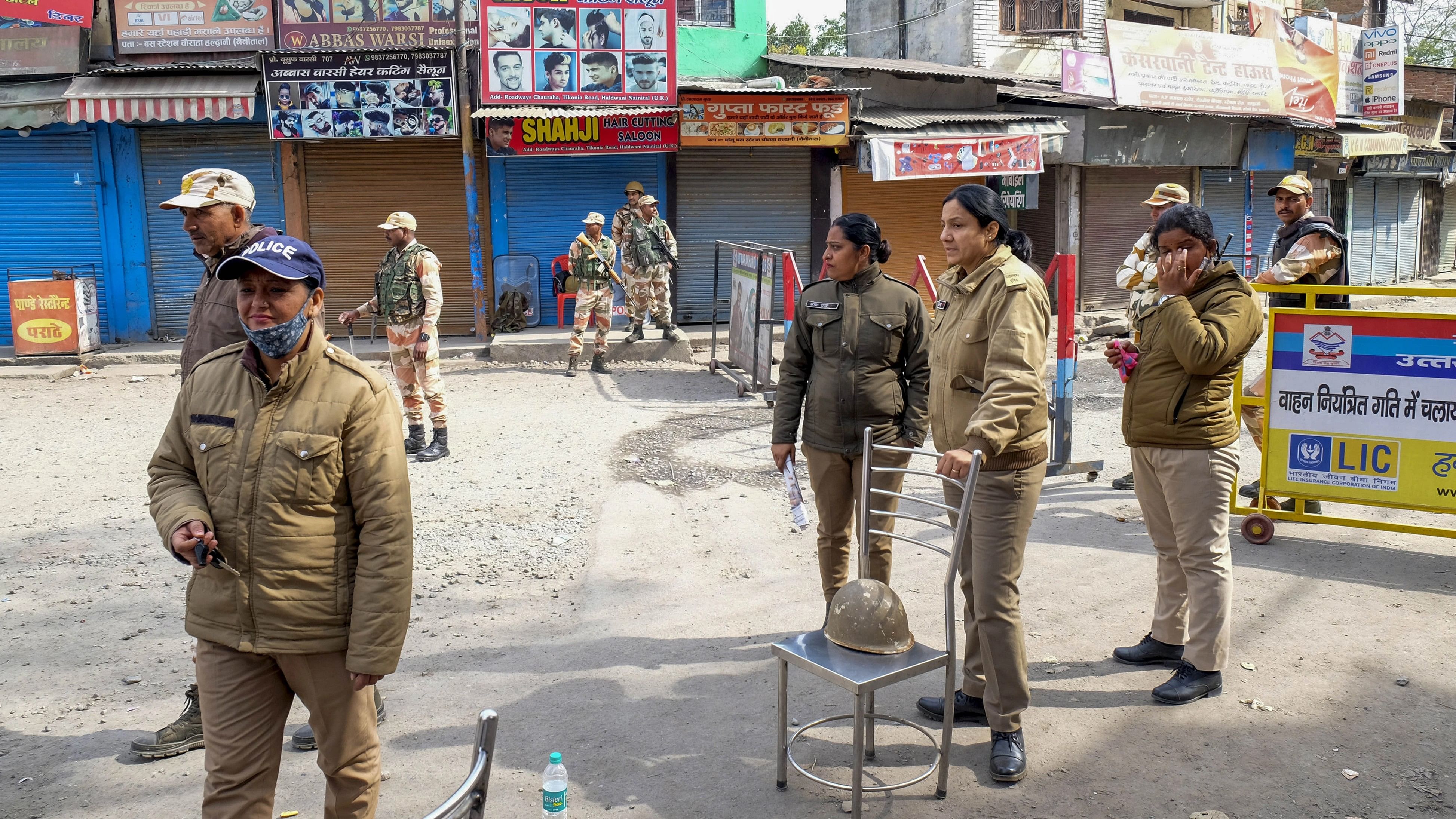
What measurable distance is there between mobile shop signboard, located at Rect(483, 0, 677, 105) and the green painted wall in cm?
316

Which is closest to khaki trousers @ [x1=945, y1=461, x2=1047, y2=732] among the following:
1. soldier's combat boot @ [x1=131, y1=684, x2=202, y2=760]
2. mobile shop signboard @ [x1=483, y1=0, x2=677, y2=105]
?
soldier's combat boot @ [x1=131, y1=684, x2=202, y2=760]

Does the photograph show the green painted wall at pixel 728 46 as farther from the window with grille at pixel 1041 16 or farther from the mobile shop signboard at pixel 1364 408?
the mobile shop signboard at pixel 1364 408

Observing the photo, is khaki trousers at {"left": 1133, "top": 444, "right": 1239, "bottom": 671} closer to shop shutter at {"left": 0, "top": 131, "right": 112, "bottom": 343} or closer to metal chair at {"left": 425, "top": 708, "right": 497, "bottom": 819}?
metal chair at {"left": 425, "top": 708, "right": 497, "bottom": 819}

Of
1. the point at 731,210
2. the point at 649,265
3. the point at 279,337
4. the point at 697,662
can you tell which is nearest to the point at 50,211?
the point at 649,265

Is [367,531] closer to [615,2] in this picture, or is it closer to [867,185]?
[615,2]

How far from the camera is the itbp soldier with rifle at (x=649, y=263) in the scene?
1307cm

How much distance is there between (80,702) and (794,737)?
2.91 meters

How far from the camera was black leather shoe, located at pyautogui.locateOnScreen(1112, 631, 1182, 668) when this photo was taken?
15.6 ft

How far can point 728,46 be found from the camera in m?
16.9

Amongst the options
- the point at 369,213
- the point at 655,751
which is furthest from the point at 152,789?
the point at 369,213

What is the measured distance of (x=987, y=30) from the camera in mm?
22016

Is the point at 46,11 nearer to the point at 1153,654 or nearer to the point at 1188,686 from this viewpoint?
the point at 1153,654

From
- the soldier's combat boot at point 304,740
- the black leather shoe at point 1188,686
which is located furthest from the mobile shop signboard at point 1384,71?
the soldier's combat boot at point 304,740

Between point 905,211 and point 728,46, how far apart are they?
370 centimetres
